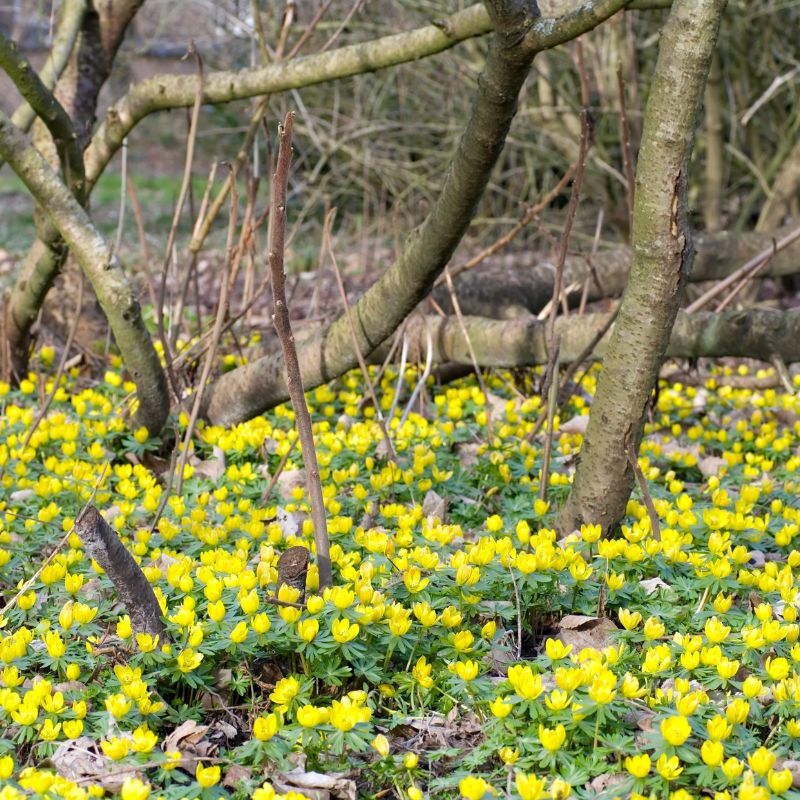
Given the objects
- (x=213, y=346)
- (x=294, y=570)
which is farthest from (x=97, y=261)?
(x=294, y=570)

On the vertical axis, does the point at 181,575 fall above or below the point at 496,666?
above

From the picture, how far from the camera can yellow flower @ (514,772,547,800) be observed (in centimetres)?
166

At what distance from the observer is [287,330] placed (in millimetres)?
2191

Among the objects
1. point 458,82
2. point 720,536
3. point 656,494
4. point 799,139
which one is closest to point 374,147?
point 458,82

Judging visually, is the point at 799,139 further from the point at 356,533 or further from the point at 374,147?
the point at 356,533

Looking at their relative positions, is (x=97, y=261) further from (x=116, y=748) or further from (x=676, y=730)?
(x=676, y=730)

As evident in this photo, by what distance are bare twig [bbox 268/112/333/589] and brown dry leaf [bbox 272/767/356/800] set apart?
1.73ft

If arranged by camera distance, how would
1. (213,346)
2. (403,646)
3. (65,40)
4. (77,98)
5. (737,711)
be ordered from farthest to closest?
(77,98), (65,40), (213,346), (403,646), (737,711)

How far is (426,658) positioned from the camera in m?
2.19

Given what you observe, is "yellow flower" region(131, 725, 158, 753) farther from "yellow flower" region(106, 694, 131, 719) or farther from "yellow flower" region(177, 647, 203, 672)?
"yellow flower" region(177, 647, 203, 672)

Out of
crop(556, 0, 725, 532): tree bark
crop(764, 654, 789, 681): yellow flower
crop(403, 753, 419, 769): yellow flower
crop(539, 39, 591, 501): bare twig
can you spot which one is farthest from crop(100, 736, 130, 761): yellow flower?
crop(539, 39, 591, 501): bare twig

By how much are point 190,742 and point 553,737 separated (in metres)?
0.72

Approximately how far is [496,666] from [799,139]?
6169 mm

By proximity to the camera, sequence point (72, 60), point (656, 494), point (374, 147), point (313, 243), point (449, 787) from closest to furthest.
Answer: point (449, 787), point (656, 494), point (72, 60), point (374, 147), point (313, 243)
